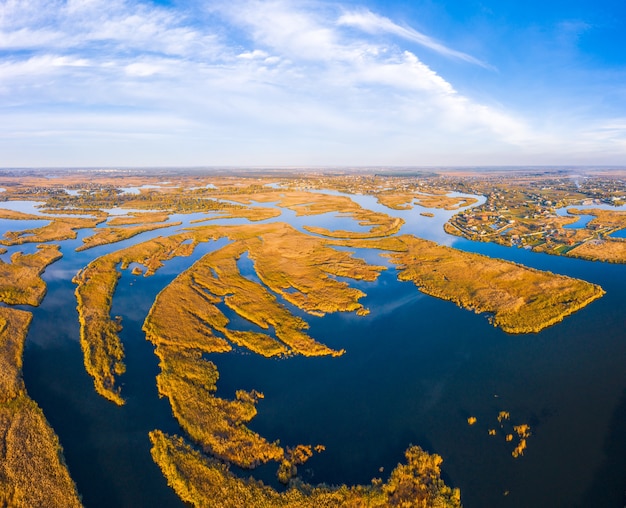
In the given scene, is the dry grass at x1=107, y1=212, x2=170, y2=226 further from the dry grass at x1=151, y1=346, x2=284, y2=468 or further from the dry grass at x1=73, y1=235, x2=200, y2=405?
the dry grass at x1=151, y1=346, x2=284, y2=468

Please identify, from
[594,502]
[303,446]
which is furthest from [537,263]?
[303,446]

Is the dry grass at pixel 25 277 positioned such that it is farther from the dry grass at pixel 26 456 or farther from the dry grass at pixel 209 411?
the dry grass at pixel 209 411

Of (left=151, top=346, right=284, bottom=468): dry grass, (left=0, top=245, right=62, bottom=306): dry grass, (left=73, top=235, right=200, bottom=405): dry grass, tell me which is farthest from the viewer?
(left=0, top=245, right=62, bottom=306): dry grass

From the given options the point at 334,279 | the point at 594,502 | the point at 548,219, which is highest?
the point at 548,219

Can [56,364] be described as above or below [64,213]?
below

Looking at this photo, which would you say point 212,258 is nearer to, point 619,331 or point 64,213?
point 619,331

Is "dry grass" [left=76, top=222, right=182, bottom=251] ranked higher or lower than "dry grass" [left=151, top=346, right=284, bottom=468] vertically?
higher

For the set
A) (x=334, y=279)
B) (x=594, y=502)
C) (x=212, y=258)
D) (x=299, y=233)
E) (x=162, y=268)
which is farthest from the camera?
(x=299, y=233)

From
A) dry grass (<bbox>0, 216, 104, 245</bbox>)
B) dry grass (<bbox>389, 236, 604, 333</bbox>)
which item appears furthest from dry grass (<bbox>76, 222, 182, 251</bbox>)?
dry grass (<bbox>389, 236, 604, 333</bbox>)
